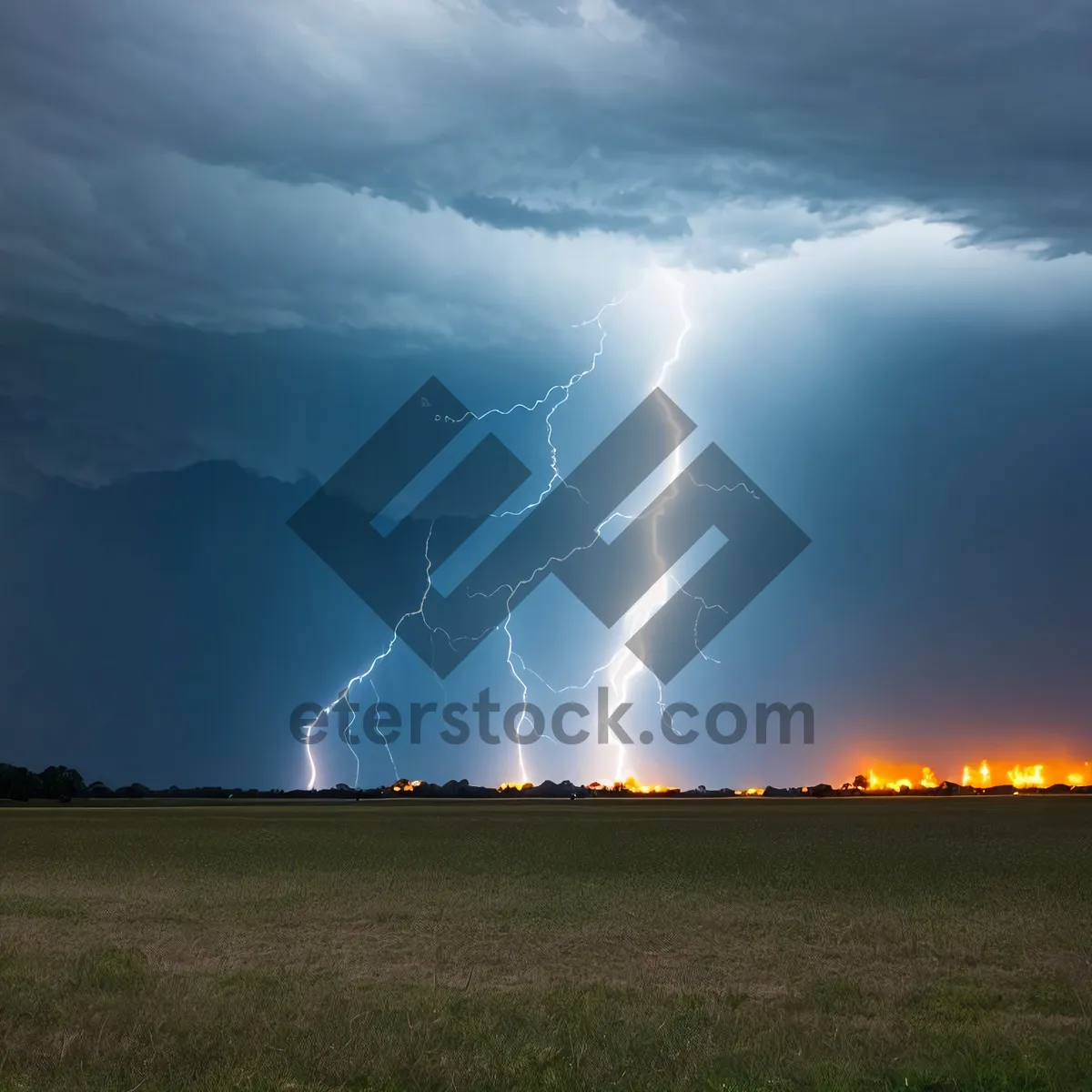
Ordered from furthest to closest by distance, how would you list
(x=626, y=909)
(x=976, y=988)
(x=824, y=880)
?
(x=824, y=880) → (x=626, y=909) → (x=976, y=988)

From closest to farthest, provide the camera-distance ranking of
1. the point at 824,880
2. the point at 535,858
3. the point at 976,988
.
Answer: the point at 976,988
the point at 824,880
the point at 535,858

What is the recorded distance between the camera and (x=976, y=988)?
15.2 m

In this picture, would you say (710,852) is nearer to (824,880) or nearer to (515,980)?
(824,880)

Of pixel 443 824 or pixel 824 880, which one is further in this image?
pixel 443 824

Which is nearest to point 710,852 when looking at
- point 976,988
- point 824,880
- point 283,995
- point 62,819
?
point 824,880

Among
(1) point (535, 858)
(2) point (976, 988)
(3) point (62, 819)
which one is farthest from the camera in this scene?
(3) point (62, 819)

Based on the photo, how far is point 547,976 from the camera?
16047 mm

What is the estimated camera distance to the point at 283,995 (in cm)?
1424

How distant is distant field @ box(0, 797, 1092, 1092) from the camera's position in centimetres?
1147

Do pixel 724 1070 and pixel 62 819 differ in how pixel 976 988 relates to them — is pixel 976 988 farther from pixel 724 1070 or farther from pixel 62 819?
pixel 62 819

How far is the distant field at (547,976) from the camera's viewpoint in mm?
11469

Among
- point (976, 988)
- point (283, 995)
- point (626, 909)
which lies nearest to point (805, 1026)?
point (976, 988)

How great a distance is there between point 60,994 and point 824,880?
2027 cm

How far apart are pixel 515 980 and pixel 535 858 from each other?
22917mm
